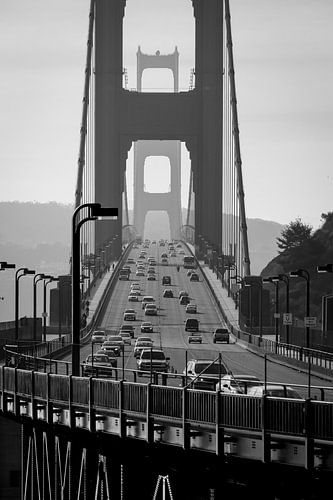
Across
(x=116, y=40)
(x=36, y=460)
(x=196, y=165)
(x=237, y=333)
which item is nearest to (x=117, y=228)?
(x=196, y=165)

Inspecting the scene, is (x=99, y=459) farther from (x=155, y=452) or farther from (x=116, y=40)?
(x=116, y=40)

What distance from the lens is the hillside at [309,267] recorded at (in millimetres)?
169613

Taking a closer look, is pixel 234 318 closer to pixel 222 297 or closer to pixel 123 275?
pixel 222 297

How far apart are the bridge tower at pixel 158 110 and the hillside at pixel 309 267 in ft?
33.8

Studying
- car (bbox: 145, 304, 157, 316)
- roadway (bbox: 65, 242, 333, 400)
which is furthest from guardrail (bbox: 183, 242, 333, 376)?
car (bbox: 145, 304, 157, 316)

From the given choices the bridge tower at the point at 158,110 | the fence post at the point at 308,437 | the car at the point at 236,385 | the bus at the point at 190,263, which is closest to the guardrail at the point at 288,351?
the car at the point at 236,385

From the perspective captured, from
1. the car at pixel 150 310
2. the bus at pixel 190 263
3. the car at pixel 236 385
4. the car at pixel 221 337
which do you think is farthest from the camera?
the bus at pixel 190 263

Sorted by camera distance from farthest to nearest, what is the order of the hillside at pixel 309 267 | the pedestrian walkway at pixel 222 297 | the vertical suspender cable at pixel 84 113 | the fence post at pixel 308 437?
1. the hillside at pixel 309 267
2. the vertical suspender cable at pixel 84 113
3. the pedestrian walkway at pixel 222 297
4. the fence post at pixel 308 437

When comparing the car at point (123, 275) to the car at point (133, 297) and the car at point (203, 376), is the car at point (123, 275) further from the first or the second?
the car at point (203, 376)

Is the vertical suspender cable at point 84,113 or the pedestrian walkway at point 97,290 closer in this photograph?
the pedestrian walkway at point 97,290

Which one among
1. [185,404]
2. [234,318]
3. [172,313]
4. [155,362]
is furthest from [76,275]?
[172,313]

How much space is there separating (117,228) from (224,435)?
159411 millimetres

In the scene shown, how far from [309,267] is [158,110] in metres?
29.1

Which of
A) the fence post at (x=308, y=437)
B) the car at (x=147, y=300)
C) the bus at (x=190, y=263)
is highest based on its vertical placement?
the bus at (x=190, y=263)
